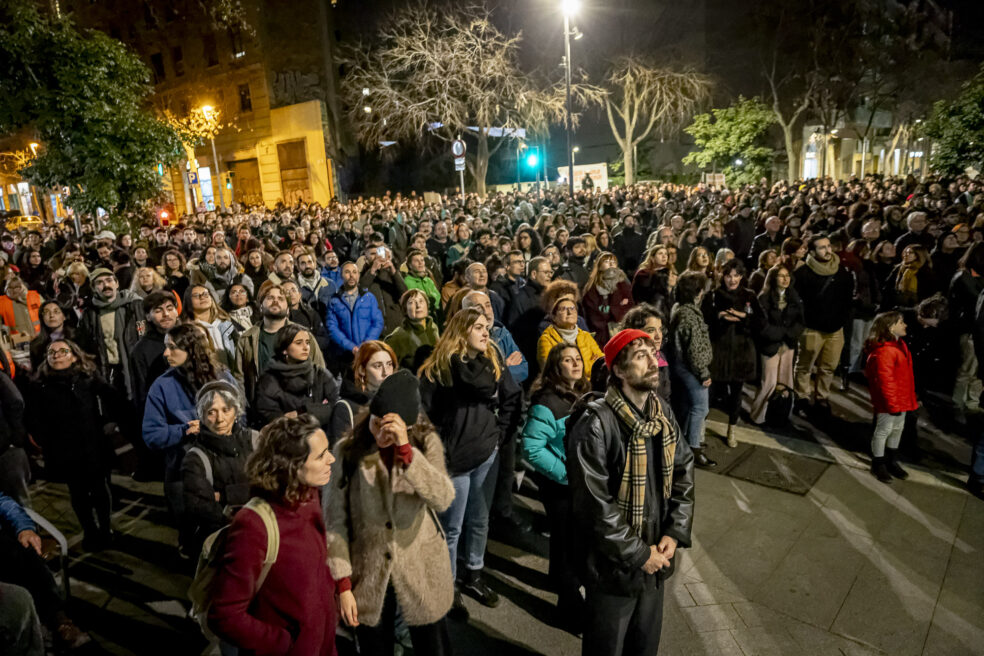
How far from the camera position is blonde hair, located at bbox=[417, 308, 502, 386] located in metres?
3.86

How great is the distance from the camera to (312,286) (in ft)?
25.2

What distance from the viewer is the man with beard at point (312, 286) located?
7.57m

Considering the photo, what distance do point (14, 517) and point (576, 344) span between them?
3751 millimetres

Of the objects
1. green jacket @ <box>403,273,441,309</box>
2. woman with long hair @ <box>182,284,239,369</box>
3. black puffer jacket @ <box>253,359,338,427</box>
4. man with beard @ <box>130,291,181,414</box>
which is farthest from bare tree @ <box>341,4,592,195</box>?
black puffer jacket @ <box>253,359,338,427</box>

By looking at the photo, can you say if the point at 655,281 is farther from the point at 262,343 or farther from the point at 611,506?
the point at 611,506

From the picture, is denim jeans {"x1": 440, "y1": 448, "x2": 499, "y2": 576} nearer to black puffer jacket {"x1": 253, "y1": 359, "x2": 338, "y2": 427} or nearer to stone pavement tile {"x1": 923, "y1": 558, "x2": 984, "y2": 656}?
black puffer jacket {"x1": 253, "y1": 359, "x2": 338, "y2": 427}

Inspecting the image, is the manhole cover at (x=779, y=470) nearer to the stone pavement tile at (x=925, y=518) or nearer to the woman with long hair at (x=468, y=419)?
the stone pavement tile at (x=925, y=518)

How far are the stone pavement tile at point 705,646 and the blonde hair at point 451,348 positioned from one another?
6.30 feet

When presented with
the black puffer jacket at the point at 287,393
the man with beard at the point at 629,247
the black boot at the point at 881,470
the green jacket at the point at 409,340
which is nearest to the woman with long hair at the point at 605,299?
the green jacket at the point at 409,340

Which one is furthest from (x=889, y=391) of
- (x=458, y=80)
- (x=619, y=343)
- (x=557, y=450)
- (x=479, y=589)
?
(x=458, y=80)

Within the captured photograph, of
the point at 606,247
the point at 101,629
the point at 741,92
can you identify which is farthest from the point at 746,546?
the point at 741,92

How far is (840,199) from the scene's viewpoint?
15.6 m

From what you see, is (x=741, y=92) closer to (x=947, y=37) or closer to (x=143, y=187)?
(x=947, y=37)

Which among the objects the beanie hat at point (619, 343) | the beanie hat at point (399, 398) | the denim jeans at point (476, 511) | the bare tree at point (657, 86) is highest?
the bare tree at point (657, 86)
